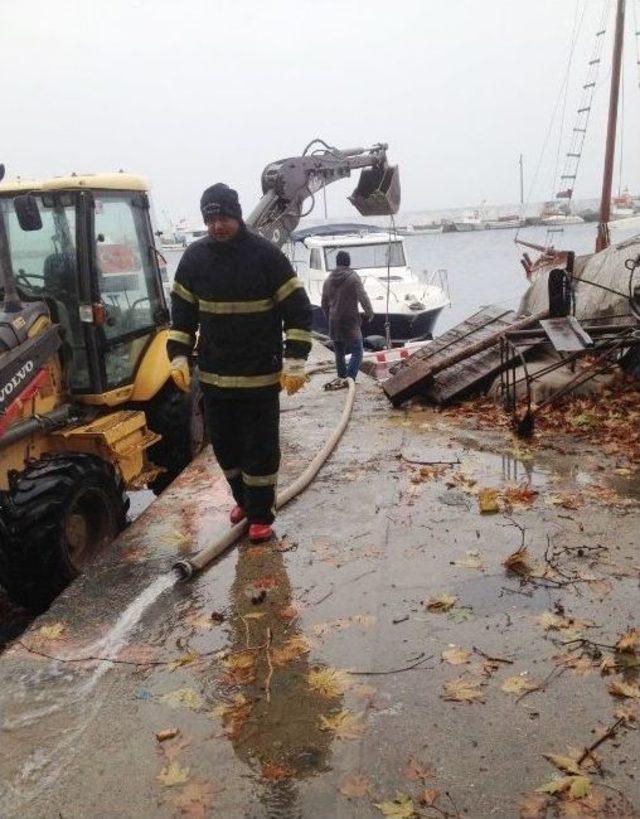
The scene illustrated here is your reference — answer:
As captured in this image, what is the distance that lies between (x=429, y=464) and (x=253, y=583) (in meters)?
2.40

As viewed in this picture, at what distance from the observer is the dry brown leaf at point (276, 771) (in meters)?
2.48

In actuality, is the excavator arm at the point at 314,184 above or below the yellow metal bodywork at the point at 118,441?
above

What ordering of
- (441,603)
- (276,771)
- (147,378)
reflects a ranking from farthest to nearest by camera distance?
1. (147,378)
2. (441,603)
3. (276,771)

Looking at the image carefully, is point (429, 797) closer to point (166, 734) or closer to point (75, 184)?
point (166, 734)

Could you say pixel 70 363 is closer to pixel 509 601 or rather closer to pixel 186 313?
pixel 186 313

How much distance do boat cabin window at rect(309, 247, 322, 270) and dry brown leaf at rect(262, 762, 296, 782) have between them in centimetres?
1793

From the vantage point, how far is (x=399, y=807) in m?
2.30

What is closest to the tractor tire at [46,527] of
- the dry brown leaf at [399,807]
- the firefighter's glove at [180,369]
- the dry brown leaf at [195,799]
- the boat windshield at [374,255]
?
the firefighter's glove at [180,369]

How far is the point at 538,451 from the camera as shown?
600 centimetres

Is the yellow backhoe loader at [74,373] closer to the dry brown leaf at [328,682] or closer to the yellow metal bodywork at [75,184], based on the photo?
the yellow metal bodywork at [75,184]

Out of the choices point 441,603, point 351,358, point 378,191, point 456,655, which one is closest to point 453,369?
point 351,358

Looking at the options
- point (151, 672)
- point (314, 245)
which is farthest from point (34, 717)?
point (314, 245)

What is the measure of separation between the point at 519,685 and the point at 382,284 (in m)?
16.7

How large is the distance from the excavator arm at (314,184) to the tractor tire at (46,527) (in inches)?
208
